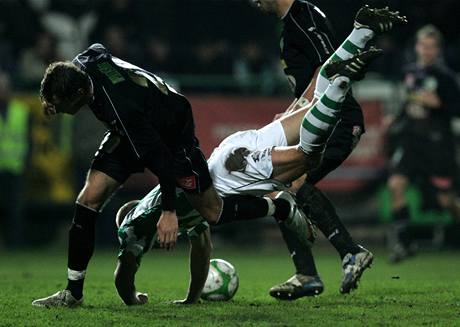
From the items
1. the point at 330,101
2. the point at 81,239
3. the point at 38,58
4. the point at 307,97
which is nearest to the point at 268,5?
the point at 307,97

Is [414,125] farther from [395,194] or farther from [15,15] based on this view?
[15,15]

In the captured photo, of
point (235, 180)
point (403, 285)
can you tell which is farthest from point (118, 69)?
point (403, 285)

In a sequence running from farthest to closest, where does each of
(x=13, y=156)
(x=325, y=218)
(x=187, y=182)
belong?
(x=13, y=156), (x=325, y=218), (x=187, y=182)

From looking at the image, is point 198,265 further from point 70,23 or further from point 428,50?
point 70,23

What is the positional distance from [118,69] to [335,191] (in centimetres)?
762

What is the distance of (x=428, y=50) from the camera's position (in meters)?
11.9

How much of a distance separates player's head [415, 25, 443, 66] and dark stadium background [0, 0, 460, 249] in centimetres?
180

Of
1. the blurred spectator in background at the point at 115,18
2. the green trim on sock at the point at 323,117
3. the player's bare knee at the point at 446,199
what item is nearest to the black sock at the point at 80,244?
the green trim on sock at the point at 323,117

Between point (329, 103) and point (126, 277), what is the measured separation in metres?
1.63

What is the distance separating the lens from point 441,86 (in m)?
12.1

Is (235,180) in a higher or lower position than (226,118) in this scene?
higher

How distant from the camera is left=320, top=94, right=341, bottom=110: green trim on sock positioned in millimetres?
6648

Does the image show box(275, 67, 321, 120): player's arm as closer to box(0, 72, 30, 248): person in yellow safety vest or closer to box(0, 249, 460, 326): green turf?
box(0, 249, 460, 326): green turf

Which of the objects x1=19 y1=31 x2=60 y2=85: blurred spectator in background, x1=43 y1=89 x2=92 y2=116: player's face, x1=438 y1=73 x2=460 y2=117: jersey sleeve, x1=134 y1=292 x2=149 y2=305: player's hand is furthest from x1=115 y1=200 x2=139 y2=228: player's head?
x1=19 y1=31 x2=60 y2=85: blurred spectator in background
